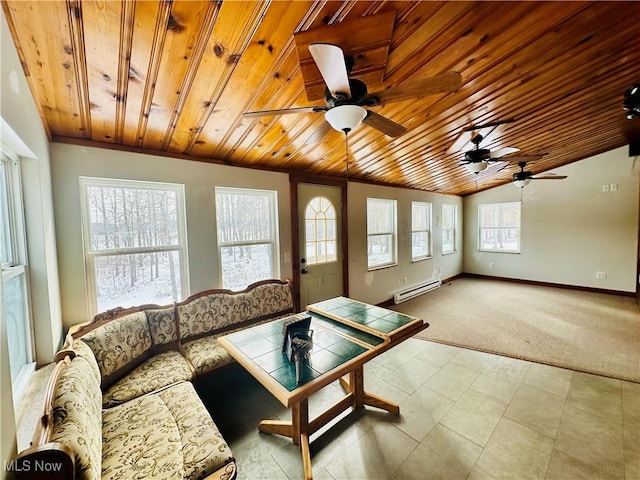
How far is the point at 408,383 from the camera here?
96.2 inches

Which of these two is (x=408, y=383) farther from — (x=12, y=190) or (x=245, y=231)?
(x=12, y=190)

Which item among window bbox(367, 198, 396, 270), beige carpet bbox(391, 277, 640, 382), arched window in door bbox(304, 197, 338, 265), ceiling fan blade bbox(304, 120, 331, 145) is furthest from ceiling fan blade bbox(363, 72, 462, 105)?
window bbox(367, 198, 396, 270)

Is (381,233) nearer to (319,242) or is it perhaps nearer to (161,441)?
(319,242)

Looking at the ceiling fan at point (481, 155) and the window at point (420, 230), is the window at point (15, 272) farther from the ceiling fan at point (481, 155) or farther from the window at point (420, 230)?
the window at point (420, 230)

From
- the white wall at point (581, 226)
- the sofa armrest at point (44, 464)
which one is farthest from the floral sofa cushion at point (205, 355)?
the white wall at point (581, 226)

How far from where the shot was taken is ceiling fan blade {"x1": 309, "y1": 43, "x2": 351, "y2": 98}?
40.8 inches

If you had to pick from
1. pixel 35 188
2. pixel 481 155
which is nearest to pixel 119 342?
pixel 35 188

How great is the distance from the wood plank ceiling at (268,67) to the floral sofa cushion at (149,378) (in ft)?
6.09

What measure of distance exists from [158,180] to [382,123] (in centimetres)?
211

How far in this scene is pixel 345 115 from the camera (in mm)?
1382

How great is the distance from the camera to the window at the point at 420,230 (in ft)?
18.4

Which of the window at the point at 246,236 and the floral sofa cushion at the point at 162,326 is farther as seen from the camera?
the window at the point at 246,236

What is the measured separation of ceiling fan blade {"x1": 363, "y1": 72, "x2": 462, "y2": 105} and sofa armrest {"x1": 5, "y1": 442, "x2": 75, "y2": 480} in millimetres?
1879

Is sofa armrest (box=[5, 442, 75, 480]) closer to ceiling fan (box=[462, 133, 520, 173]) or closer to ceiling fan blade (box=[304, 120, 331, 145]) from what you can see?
ceiling fan blade (box=[304, 120, 331, 145])
